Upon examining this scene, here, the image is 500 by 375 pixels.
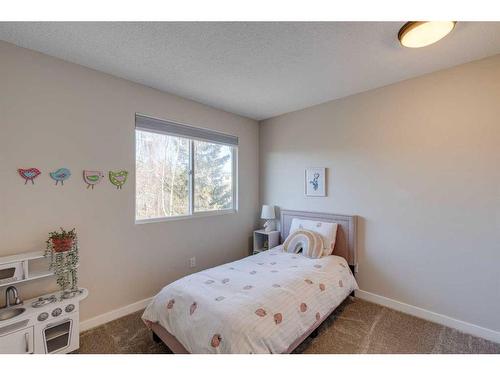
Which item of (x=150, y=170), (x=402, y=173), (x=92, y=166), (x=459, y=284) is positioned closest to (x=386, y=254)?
(x=459, y=284)

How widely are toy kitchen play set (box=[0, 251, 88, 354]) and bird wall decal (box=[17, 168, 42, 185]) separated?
603mm

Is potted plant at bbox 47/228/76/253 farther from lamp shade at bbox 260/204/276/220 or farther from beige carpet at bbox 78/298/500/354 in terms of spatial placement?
lamp shade at bbox 260/204/276/220

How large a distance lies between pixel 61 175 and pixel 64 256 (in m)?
0.70

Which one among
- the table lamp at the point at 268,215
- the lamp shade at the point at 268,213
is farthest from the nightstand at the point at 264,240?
the lamp shade at the point at 268,213

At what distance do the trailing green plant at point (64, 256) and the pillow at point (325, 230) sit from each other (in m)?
2.34

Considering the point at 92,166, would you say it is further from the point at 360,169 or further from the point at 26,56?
the point at 360,169

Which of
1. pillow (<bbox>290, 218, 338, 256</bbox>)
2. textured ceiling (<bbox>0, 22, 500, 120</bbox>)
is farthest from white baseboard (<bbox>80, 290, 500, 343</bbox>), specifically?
textured ceiling (<bbox>0, 22, 500, 120</bbox>)

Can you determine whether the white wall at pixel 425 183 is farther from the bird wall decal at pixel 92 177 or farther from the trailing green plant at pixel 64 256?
the trailing green plant at pixel 64 256

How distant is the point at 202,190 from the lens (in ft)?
10.3

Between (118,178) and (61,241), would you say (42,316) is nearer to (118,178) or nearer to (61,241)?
(61,241)

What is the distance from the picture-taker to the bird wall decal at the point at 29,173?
179 cm
